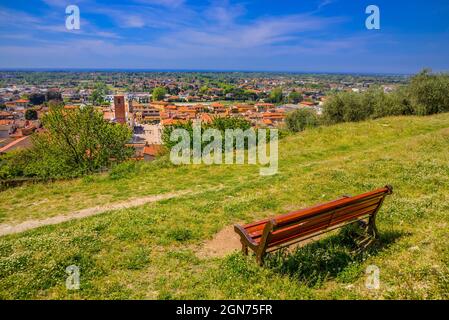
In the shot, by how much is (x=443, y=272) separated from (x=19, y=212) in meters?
10.5

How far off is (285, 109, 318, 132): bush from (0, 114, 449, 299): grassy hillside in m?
31.4

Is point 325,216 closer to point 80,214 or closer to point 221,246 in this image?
point 221,246

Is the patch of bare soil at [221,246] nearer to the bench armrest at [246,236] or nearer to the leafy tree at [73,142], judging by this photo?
the bench armrest at [246,236]

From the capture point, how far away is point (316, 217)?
15.4 feet

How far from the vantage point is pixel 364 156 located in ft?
43.4

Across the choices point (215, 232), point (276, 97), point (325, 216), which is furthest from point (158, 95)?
point (325, 216)

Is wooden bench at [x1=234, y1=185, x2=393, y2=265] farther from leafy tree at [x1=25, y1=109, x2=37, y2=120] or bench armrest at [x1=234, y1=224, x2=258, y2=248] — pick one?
leafy tree at [x1=25, y1=109, x2=37, y2=120]

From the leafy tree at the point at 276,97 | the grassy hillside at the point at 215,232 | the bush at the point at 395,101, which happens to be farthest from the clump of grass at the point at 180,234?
the leafy tree at the point at 276,97

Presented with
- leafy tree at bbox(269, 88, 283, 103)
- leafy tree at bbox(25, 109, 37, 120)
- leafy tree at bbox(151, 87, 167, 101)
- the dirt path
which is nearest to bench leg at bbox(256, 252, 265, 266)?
the dirt path

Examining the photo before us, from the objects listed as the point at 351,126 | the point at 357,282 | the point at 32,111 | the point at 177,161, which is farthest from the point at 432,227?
the point at 32,111

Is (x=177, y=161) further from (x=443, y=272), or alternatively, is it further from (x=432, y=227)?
(x=443, y=272)

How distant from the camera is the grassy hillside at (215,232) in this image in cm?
458

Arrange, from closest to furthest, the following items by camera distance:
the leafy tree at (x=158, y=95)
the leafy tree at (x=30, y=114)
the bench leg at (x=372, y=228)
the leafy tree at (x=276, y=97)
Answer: the bench leg at (x=372, y=228) < the leafy tree at (x=30, y=114) < the leafy tree at (x=276, y=97) < the leafy tree at (x=158, y=95)

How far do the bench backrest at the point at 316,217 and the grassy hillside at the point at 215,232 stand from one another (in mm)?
533
